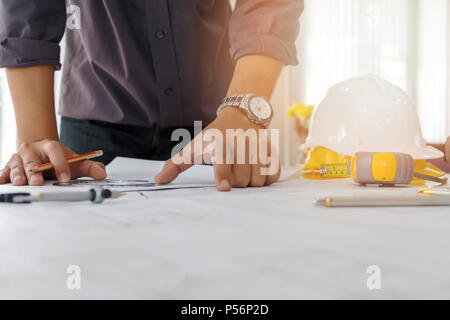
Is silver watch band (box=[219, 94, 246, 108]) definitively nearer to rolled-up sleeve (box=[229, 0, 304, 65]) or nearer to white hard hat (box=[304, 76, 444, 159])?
rolled-up sleeve (box=[229, 0, 304, 65])

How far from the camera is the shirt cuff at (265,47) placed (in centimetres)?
82

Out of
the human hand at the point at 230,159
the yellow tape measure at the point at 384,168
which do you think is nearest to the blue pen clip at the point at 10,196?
the human hand at the point at 230,159

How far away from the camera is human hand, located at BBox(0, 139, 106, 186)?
0.72 metres

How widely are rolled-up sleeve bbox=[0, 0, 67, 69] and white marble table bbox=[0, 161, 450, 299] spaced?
53 centimetres

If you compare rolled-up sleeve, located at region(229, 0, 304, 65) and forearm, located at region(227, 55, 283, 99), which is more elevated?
rolled-up sleeve, located at region(229, 0, 304, 65)

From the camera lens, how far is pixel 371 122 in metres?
0.89

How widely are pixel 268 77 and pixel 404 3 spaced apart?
4.56 metres

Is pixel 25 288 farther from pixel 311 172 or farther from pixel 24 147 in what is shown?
pixel 311 172

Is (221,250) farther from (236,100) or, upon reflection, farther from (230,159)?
(236,100)

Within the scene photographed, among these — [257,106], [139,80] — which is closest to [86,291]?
[257,106]

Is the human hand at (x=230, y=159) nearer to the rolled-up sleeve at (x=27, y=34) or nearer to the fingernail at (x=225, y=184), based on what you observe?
the fingernail at (x=225, y=184)

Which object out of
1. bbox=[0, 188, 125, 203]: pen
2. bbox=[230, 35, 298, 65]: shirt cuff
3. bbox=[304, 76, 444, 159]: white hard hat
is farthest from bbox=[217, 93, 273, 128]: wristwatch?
bbox=[0, 188, 125, 203]: pen

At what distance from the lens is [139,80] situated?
38.6 inches
